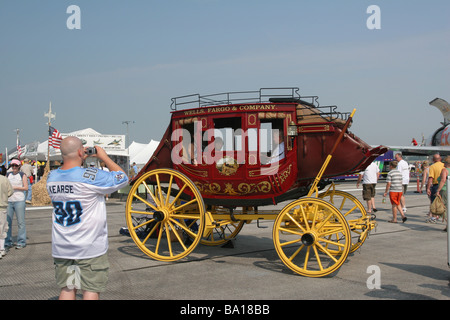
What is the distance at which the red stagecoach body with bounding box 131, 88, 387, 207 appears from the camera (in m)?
6.65

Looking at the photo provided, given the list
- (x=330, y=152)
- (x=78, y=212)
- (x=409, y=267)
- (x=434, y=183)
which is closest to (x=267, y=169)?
(x=330, y=152)

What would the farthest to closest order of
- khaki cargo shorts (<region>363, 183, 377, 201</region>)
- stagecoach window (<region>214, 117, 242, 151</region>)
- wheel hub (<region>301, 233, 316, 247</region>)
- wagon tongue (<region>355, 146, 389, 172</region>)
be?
khaki cargo shorts (<region>363, 183, 377, 201</region>) → stagecoach window (<region>214, 117, 242, 151</region>) → wagon tongue (<region>355, 146, 389, 172</region>) → wheel hub (<region>301, 233, 316, 247</region>)

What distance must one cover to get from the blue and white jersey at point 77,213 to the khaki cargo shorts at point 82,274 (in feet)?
0.22

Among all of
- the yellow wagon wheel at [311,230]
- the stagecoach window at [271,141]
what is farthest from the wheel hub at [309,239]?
the stagecoach window at [271,141]

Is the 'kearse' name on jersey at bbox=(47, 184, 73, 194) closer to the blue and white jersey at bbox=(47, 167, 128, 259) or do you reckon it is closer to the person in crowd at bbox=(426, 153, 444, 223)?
the blue and white jersey at bbox=(47, 167, 128, 259)

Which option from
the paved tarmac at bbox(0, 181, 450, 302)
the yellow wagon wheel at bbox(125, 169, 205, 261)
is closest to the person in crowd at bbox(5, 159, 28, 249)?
the paved tarmac at bbox(0, 181, 450, 302)

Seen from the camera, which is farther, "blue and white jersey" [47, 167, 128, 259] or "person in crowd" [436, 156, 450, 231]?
"person in crowd" [436, 156, 450, 231]

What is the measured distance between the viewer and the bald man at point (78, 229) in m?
3.51

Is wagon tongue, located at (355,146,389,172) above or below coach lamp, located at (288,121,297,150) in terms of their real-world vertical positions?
below

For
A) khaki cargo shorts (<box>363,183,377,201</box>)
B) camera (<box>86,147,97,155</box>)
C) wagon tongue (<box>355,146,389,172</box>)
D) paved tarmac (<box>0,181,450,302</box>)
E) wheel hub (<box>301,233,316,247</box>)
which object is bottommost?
paved tarmac (<box>0,181,450,302</box>)

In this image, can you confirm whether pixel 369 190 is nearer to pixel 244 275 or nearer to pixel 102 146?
pixel 244 275

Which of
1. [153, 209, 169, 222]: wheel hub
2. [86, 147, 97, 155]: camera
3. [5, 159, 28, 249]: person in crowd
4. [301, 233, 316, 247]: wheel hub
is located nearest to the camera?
[86, 147, 97, 155]: camera

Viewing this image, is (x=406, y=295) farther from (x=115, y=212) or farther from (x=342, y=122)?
(x=115, y=212)
